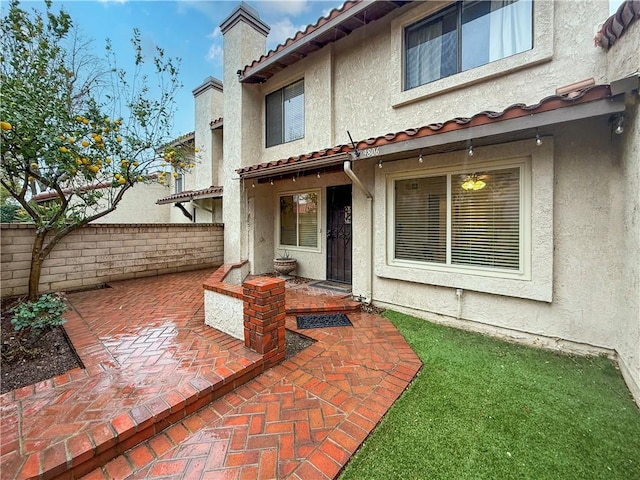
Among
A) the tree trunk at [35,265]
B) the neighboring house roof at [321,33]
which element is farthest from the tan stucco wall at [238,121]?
the tree trunk at [35,265]

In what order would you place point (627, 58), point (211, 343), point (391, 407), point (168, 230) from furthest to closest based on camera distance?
point (168, 230)
point (211, 343)
point (627, 58)
point (391, 407)

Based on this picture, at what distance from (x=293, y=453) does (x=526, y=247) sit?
4.73 metres

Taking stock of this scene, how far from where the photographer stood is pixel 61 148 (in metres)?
4.43

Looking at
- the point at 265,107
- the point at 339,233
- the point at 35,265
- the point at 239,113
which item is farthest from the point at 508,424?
the point at 265,107

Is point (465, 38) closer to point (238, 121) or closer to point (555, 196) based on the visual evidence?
point (555, 196)

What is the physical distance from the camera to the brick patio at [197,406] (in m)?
2.24

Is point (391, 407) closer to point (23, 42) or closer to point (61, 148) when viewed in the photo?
point (61, 148)

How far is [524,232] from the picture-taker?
4520 millimetres

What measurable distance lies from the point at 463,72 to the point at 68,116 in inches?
309

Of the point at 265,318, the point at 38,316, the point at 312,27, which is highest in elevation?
the point at 312,27

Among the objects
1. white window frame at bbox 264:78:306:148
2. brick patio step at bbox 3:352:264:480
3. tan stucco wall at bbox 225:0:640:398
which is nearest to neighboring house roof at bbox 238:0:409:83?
tan stucco wall at bbox 225:0:640:398

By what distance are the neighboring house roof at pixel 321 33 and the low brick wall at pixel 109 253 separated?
5.88 meters

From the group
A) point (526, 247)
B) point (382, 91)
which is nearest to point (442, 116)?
point (382, 91)

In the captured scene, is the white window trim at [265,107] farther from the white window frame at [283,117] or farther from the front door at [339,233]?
the front door at [339,233]
